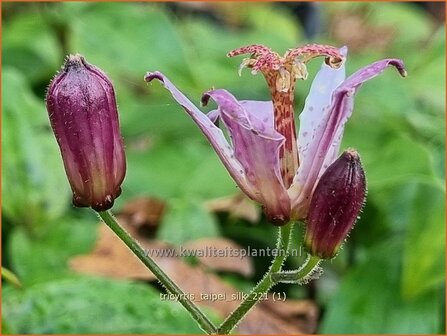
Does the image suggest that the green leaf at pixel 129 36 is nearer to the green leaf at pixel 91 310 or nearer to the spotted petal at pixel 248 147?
the green leaf at pixel 91 310

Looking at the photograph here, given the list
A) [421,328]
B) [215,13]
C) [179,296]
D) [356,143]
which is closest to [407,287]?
[421,328]

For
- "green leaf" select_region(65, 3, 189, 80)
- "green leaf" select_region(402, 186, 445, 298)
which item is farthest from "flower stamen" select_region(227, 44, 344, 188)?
"green leaf" select_region(65, 3, 189, 80)

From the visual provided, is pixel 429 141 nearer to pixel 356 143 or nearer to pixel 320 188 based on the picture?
pixel 356 143

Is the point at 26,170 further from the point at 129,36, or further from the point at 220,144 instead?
the point at 220,144

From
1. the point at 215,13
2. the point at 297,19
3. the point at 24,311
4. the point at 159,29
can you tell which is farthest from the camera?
the point at 215,13

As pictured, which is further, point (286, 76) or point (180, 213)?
point (180, 213)

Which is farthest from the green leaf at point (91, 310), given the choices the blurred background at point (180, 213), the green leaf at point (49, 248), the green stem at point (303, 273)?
the green stem at point (303, 273)

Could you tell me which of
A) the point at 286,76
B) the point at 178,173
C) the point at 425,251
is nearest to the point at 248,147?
the point at 286,76
